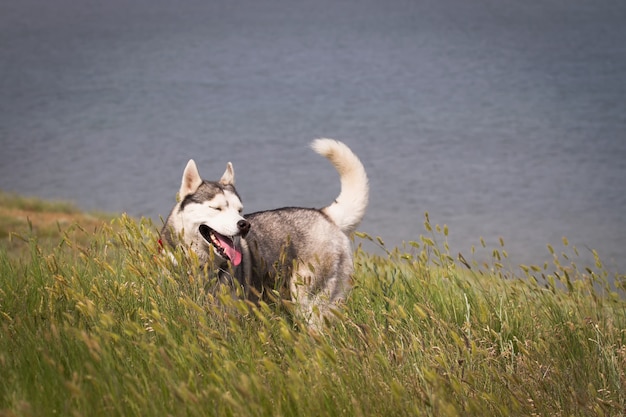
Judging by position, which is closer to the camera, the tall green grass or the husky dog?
the tall green grass

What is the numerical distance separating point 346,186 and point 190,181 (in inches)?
56.6

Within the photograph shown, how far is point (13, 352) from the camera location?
4.03 meters

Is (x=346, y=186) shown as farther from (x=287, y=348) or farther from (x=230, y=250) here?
(x=287, y=348)

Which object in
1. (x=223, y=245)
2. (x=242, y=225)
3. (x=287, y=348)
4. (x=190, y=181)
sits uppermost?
(x=190, y=181)

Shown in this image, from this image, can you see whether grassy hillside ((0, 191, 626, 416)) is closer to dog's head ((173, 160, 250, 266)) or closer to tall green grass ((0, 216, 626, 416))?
tall green grass ((0, 216, 626, 416))

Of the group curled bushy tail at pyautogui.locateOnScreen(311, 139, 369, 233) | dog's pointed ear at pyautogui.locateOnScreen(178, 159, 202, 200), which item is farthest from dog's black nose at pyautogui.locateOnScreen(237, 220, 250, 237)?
curled bushy tail at pyautogui.locateOnScreen(311, 139, 369, 233)

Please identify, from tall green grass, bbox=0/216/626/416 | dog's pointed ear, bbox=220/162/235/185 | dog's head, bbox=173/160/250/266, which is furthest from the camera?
dog's pointed ear, bbox=220/162/235/185

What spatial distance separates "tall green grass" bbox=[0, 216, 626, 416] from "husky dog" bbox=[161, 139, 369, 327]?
13.7 inches

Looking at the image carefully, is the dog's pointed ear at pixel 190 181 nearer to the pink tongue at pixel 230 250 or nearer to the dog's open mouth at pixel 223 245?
the dog's open mouth at pixel 223 245

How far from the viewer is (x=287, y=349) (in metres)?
4.08

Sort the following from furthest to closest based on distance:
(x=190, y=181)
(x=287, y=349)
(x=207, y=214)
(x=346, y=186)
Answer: (x=346, y=186) < (x=190, y=181) < (x=207, y=214) < (x=287, y=349)

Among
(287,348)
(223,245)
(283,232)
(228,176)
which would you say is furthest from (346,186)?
(287,348)

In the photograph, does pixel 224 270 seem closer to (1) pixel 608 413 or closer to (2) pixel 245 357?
(2) pixel 245 357

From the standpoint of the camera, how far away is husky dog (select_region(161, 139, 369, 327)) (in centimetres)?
566
